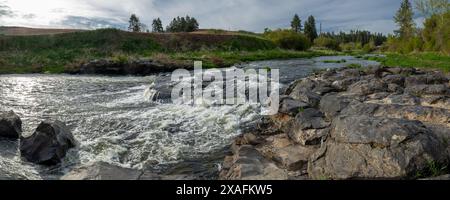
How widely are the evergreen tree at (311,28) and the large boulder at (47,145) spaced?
119531mm

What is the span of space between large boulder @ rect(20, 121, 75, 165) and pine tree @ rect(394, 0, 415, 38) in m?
101

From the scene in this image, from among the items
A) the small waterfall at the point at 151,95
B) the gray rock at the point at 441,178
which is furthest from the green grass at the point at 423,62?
the gray rock at the point at 441,178

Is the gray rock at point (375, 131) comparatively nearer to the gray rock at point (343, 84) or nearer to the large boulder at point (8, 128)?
the gray rock at point (343, 84)

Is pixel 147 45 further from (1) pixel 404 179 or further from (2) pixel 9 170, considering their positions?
(1) pixel 404 179

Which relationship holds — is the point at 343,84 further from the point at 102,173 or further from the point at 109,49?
the point at 109,49

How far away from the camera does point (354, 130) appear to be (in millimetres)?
7285

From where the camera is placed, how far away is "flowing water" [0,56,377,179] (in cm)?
904

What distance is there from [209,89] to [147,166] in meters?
10.3

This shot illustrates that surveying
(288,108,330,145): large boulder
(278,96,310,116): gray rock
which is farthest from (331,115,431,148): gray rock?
(278,96,310,116): gray rock

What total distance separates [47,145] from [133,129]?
11.0ft

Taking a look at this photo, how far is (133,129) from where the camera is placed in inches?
484

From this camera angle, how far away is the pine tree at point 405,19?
95.4 meters

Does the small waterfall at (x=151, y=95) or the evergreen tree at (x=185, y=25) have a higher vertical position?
the evergreen tree at (x=185, y=25)
